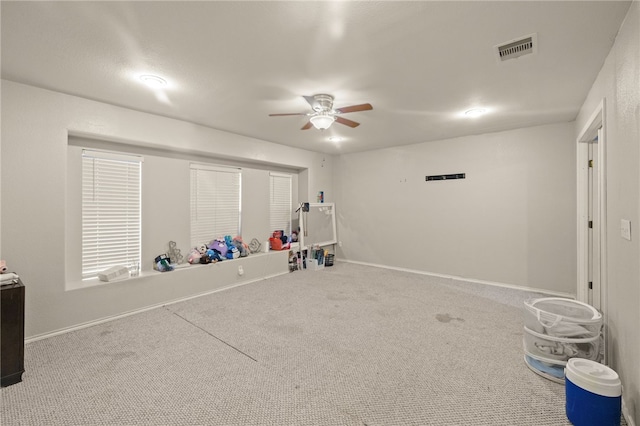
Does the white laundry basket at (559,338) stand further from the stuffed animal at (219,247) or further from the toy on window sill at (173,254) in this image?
the toy on window sill at (173,254)

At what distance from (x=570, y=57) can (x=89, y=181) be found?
5.12 metres

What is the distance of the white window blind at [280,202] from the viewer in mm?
5957

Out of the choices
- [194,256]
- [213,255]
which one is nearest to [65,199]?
[194,256]

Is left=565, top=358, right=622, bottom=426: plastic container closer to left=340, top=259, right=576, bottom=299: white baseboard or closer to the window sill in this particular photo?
left=340, top=259, right=576, bottom=299: white baseboard

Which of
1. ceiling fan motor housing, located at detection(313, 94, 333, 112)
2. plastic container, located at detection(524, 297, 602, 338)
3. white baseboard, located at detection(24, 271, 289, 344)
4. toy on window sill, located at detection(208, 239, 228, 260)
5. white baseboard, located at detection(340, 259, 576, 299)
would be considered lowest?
white baseboard, located at detection(24, 271, 289, 344)

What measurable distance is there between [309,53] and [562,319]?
2.86 meters

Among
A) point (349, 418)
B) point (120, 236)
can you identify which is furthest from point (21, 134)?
point (349, 418)

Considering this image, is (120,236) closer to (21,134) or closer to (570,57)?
(21,134)

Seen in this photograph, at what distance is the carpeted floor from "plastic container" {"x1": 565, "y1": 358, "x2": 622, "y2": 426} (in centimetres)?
16

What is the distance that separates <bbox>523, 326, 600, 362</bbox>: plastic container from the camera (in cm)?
217

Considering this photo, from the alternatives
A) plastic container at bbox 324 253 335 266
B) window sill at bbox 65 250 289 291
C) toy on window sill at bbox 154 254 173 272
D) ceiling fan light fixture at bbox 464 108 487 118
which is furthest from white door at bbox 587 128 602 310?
toy on window sill at bbox 154 254 173 272

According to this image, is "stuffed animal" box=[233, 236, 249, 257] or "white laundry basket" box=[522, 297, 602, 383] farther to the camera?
"stuffed animal" box=[233, 236, 249, 257]

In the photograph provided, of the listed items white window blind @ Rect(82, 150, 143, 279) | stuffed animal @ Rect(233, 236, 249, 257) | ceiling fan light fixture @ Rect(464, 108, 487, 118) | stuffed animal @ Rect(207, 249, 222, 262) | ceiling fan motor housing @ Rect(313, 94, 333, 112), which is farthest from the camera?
stuffed animal @ Rect(233, 236, 249, 257)

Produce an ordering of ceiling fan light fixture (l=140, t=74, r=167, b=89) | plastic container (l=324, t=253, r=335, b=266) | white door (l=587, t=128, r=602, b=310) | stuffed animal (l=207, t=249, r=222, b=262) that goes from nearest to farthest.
→ ceiling fan light fixture (l=140, t=74, r=167, b=89) → white door (l=587, t=128, r=602, b=310) → stuffed animal (l=207, t=249, r=222, b=262) → plastic container (l=324, t=253, r=335, b=266)
